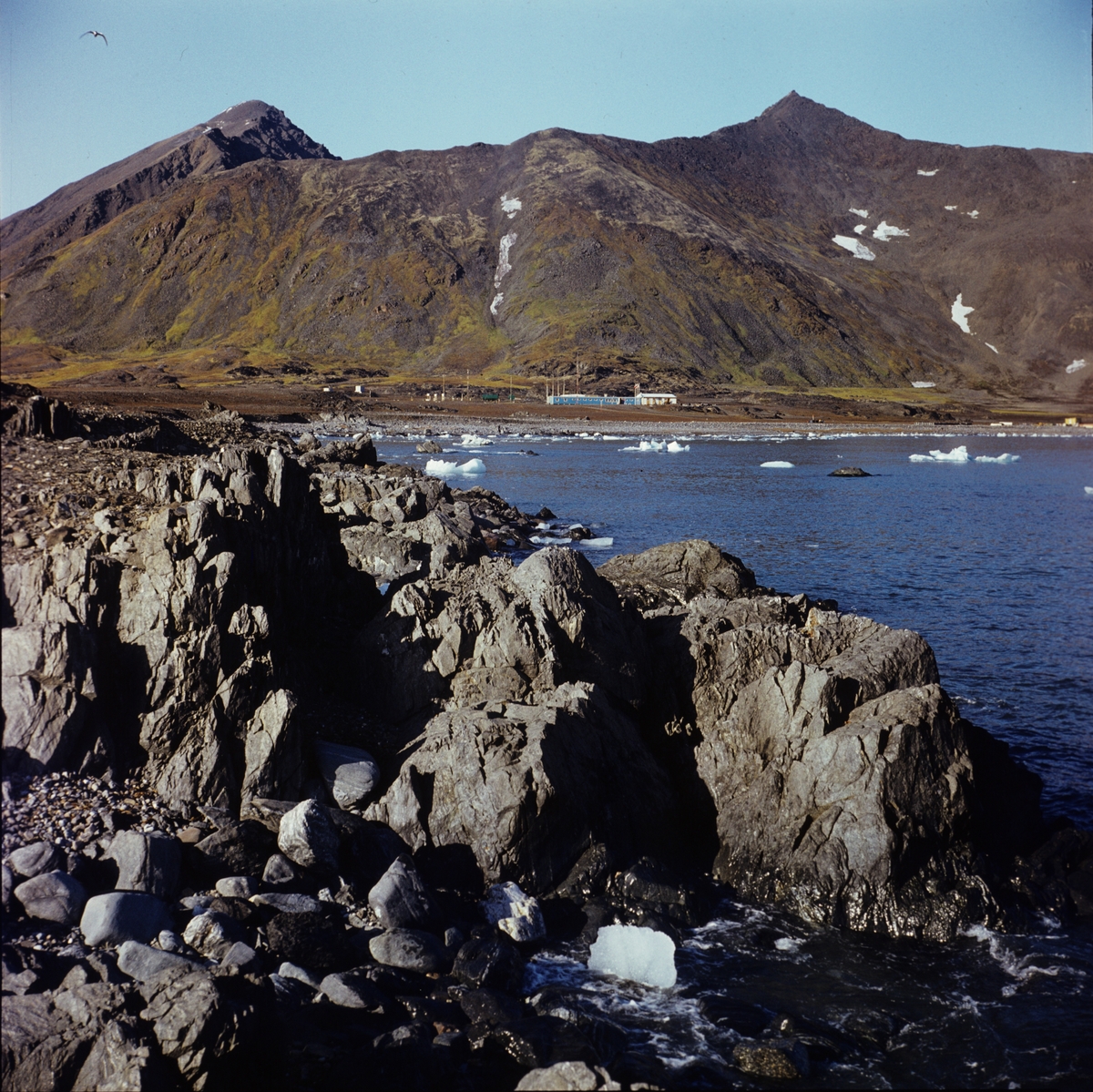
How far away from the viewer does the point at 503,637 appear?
16844mm

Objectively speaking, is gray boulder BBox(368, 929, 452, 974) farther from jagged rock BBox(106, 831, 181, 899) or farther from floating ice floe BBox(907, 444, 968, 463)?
floating ice floe BBox(907, 444, 968, 463)

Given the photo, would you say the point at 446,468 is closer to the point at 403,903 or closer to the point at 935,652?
the point at 935,652

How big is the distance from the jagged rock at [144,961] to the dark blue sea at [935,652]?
4.42 metres

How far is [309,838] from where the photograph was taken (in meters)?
12.2

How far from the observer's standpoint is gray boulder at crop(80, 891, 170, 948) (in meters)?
9.76

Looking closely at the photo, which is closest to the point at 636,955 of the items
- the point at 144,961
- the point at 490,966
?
the point at 490,966

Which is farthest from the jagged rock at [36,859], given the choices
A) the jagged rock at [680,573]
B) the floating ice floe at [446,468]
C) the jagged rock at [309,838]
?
the floating ice floe at [446,468]

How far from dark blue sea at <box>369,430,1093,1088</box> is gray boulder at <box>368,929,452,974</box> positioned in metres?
1.30

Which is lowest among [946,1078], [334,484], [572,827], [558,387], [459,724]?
[946,1078]

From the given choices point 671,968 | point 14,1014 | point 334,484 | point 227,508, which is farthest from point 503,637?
point 334,484

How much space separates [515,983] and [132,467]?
11.2m

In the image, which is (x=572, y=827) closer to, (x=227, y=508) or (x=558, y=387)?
(x=227, y=508)

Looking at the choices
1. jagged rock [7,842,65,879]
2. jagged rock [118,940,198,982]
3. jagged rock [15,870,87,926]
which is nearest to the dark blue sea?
jagged rock [118,940,198,982]

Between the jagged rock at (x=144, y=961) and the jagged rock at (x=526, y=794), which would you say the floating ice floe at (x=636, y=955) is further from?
the jagged rock at (x=144, y=961)
